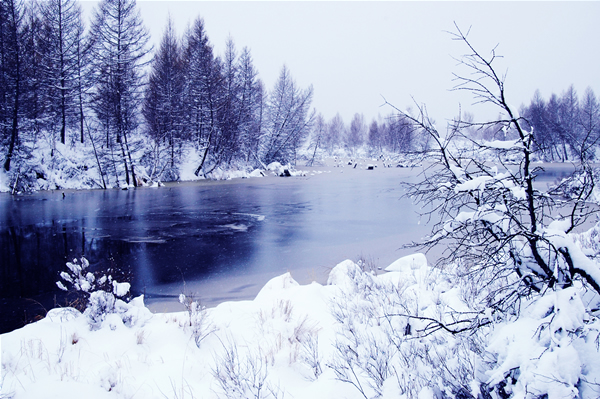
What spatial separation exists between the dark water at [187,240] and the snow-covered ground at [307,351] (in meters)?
1.59

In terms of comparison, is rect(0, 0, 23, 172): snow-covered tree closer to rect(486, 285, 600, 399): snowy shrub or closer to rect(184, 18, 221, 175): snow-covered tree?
rect(184, 18, 221, 175): snow-covered tree

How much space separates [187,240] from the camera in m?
Result: 9.84

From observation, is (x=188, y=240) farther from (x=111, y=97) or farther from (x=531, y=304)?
(x=111, y=97)

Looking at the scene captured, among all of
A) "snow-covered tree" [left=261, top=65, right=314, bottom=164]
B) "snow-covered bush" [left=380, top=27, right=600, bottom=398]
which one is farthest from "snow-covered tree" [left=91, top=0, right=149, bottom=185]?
"snow-covered bush" [left=380, top=27, right=600, bottom=398]

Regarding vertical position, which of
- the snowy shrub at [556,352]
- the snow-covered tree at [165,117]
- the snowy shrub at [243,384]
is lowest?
the snowy shrub at [243,384]

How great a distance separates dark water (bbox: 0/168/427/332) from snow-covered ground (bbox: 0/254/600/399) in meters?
1.59

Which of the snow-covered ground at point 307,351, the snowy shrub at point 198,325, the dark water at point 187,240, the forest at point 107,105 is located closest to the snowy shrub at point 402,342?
the snow-covered ground at point 307,351

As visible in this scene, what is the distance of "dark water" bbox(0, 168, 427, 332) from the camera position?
6.50 meters

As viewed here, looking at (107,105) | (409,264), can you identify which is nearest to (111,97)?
(107,105)

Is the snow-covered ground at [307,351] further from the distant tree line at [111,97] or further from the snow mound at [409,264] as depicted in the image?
the distant tree line at [111,97]

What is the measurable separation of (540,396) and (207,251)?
773cm

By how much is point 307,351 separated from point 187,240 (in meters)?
7.04

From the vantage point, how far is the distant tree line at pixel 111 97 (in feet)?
69.3

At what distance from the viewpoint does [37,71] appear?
75.6ft
